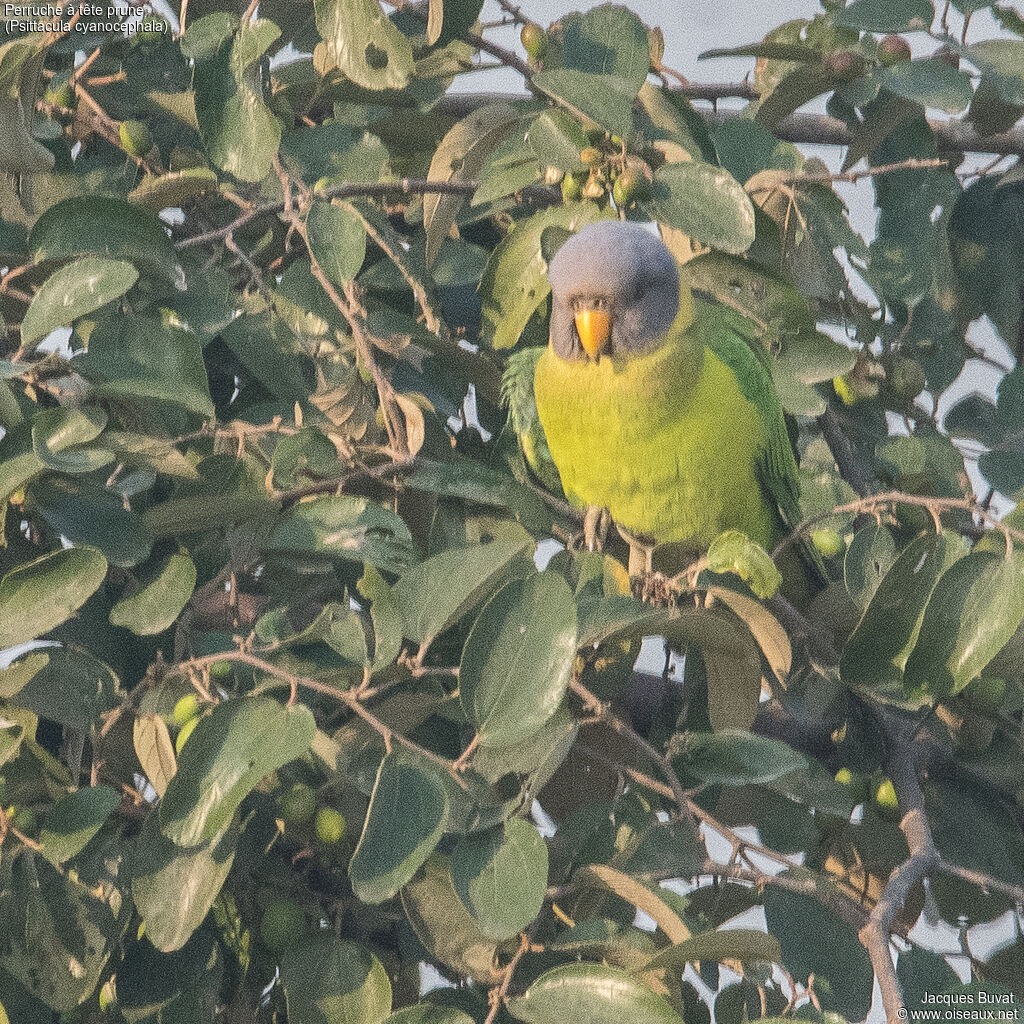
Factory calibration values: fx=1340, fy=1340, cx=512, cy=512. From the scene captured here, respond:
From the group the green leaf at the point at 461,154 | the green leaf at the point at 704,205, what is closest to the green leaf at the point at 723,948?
the green leaf at the point at 704,205

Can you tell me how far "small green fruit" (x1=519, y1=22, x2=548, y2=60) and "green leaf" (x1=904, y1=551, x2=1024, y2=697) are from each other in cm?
120

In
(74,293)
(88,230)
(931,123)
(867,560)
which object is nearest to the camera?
(74,293)

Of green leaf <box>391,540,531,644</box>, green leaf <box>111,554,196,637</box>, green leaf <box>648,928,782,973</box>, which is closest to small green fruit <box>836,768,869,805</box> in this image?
green leaf <box>648,928,782,973</box>

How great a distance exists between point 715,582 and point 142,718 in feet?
2.96

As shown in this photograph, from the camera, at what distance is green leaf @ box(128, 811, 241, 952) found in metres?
1.61

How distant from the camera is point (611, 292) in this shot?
249 centimetres

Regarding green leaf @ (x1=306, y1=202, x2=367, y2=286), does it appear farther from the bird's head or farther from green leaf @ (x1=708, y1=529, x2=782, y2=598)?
green leaf @ (x1=708, y1=529, x2=782, y2=598)

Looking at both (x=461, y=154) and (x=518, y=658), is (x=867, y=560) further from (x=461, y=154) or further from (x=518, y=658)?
(x=461, y=154)

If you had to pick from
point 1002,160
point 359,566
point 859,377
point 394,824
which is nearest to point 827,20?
point 1002,160

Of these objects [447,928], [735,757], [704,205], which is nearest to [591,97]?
[704,205]

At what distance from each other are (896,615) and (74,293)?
123 cm

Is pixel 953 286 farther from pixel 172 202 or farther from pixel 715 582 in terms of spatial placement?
pixel 172 202

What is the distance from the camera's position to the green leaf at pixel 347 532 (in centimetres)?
188

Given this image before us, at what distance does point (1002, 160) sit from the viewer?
271cm
